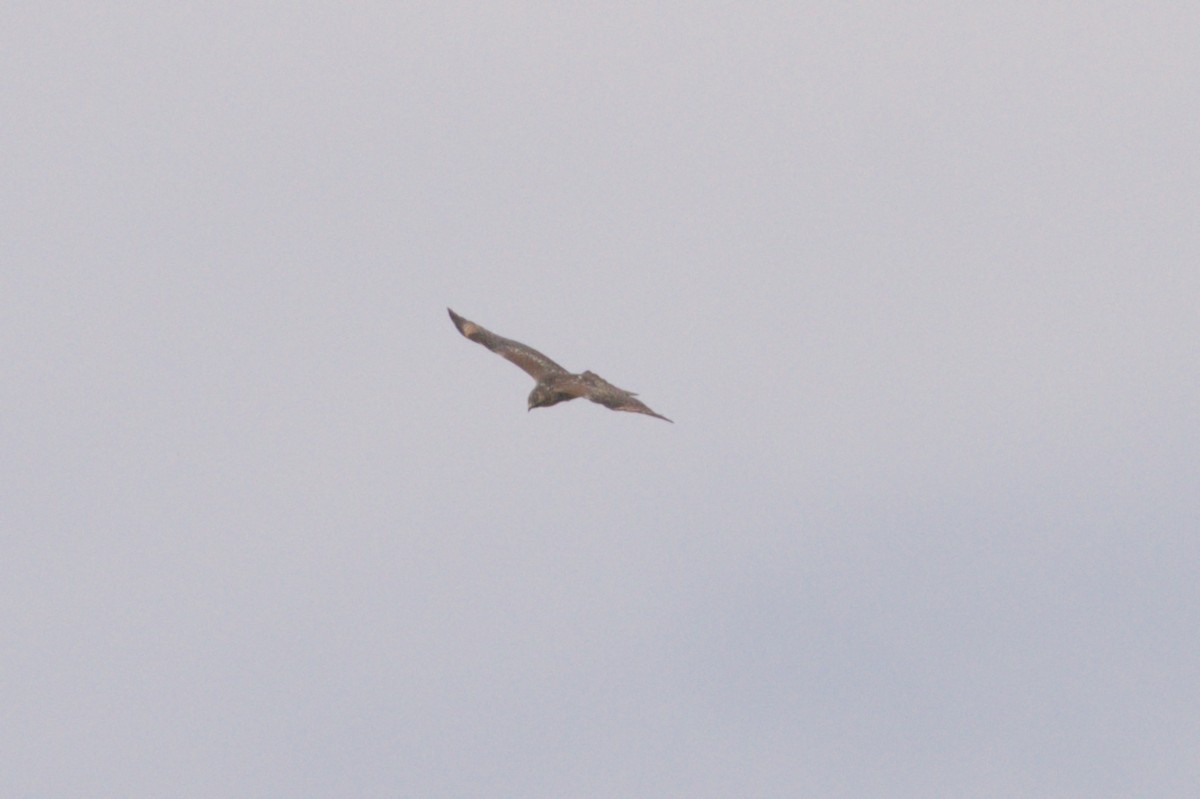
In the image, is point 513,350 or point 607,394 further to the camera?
point 513,350

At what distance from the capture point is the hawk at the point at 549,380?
5075cm

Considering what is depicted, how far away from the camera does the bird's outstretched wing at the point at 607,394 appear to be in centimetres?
4988

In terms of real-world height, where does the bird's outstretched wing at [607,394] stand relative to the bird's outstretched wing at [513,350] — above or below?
below

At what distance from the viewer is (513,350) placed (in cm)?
5581

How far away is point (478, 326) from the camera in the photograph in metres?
57.4

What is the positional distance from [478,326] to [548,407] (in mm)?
5263

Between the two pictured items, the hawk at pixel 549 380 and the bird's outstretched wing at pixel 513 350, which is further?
the bird's outstretched wing at pixel 513 350

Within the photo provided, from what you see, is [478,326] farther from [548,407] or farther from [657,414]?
[657,414]

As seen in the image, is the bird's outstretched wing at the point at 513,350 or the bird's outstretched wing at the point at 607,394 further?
the bird's outstretched wing at the point at 513,350

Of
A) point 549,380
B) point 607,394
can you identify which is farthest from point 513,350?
point 607,394

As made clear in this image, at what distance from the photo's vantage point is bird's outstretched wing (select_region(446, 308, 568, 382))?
178 ft

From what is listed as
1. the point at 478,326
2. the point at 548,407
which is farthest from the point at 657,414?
the point at 478,326

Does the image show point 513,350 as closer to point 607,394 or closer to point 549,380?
point 549,380

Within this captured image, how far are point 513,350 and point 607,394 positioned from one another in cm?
549
